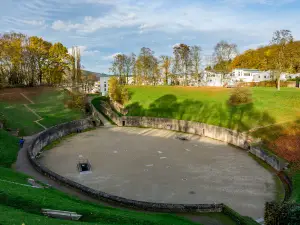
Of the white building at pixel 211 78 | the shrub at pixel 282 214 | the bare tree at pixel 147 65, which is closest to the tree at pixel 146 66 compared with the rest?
the bare tree at pixel 147 65

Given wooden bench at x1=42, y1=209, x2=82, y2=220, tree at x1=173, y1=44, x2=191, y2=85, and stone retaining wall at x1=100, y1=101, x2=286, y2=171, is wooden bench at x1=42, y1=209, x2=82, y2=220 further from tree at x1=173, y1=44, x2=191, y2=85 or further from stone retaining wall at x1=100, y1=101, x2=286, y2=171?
tree at x1=173, y1=44, x2=191, y2=85

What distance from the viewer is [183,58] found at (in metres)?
72.8

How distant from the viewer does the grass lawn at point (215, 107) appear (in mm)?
32656

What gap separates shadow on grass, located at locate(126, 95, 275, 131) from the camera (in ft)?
107

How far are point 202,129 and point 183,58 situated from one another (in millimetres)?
42073

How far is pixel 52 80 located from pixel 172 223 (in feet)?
194

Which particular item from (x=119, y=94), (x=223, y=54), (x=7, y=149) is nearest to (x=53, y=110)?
(x=119, y=94)

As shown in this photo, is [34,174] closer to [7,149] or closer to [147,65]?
[7,149]

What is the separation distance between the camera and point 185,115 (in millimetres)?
40344

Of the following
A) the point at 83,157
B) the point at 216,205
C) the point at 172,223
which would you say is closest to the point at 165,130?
the point at 83,157

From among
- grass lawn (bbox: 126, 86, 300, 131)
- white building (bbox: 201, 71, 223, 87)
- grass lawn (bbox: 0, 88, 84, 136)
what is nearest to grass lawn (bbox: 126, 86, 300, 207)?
grass lawn (bbox: 126, 86, 300, 131)

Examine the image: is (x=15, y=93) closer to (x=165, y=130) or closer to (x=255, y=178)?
(x=165, y=130)

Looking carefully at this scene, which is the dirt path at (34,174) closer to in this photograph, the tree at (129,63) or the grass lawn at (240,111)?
the grass lawn at (240,111)

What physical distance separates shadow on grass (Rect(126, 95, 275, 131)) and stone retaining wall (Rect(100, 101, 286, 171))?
1.63 m
